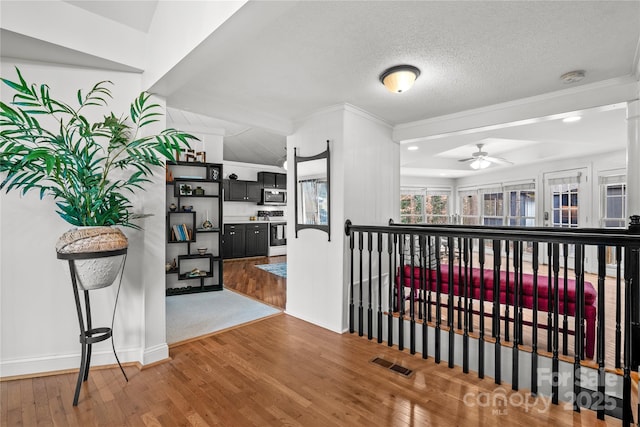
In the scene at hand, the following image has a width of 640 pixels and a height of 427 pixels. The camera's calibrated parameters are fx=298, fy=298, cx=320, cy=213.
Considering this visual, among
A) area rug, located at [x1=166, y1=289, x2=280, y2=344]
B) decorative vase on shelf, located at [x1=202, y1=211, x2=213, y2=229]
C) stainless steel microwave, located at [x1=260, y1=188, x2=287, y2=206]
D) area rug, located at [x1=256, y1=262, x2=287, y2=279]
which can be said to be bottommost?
area rug, located at [x1=166, y1=289, x2=280, y2=344]

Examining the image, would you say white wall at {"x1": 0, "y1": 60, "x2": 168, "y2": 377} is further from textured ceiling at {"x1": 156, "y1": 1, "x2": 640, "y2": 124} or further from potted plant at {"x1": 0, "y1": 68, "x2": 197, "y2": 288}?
textured ceiling at {"x1": 156, "y1": 1, "x2": 640, "y2": 124}

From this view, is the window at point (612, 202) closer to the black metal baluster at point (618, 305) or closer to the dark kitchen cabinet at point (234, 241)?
the black metal baluster at point (618, 305)

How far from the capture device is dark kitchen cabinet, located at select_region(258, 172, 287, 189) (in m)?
7.77

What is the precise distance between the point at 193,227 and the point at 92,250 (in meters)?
2.88

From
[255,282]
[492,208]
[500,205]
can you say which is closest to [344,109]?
[255,282]

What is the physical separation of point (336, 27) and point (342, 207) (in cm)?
167

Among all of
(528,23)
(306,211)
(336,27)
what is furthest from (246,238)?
(528,23)

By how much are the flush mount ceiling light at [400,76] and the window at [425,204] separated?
742 centimetres

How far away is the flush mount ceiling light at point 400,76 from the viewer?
7.29ft

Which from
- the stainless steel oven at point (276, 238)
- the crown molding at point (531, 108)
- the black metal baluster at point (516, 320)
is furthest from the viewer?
the stainless steel oven at point (276, 238)

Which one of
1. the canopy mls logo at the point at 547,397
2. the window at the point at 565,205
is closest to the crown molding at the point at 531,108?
the canopy mls logo at the point at 547,397

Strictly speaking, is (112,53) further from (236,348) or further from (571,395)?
(571,395)

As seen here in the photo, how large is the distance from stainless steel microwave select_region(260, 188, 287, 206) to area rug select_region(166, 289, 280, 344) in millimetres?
3629

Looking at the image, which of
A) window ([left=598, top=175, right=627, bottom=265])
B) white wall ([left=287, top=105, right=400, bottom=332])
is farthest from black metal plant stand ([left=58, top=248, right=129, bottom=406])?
window ([left=598, top=175, right=627, bottom=265])
